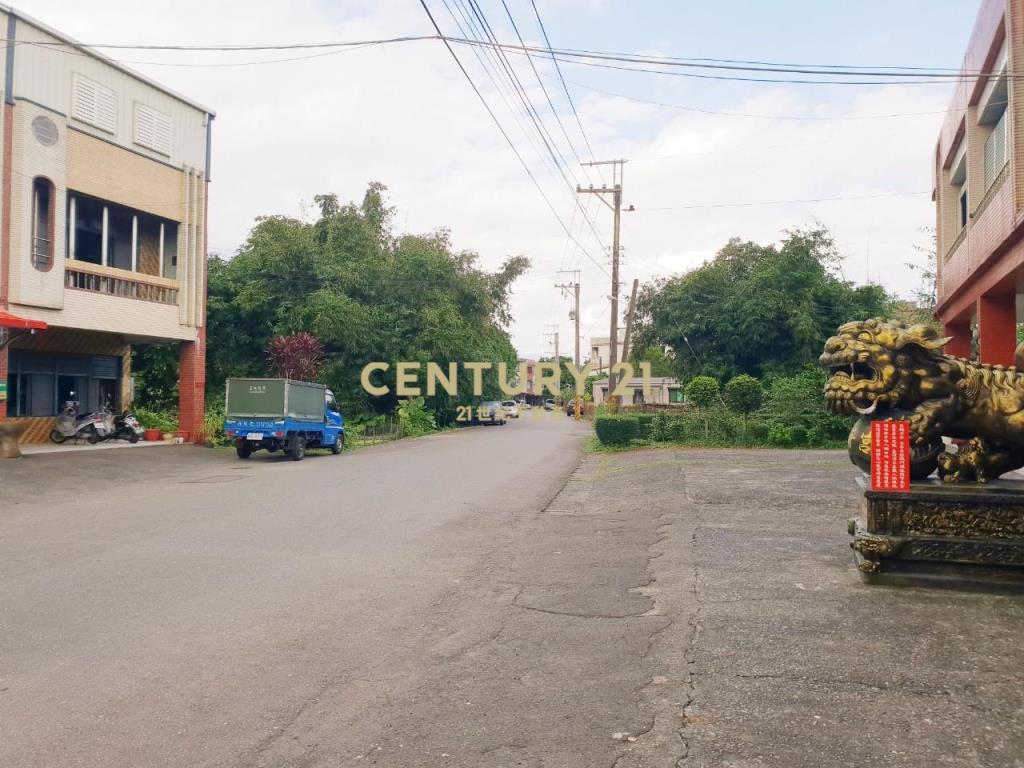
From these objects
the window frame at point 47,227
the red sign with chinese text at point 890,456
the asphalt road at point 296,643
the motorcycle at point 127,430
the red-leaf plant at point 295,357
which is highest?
the window frame at point 47,227

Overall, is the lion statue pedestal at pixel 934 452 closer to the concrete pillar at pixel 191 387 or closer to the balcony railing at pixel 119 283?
the balcony railing at pixel 119 283

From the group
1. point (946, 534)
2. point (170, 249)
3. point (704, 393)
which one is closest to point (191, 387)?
point (170, 249)

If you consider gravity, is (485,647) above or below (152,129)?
below

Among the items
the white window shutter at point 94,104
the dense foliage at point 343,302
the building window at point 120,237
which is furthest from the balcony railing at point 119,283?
the dense foliage at point 343,302

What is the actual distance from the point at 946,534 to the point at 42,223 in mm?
21149

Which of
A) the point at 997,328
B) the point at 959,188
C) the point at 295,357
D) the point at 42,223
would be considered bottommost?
the point at 295,357

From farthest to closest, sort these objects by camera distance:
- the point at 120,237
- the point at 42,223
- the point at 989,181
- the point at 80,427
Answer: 1. the point at 120,237
2. the point at 80,427
3. the point at 42,223
4. the point at 989,181

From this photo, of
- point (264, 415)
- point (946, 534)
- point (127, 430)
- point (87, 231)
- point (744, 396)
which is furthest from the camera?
point (127, 430)

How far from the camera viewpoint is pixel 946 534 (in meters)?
6.48

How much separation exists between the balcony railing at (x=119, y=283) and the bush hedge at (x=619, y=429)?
13.4 metres

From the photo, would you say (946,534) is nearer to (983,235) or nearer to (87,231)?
(983,235)

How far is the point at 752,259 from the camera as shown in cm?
3475

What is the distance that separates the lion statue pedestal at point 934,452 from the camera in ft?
20.9

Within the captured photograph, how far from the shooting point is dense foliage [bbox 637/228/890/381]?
101 ft
